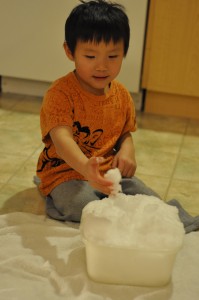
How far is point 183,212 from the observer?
3.70 feet

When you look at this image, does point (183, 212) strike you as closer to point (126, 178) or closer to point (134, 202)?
point (126, 178)

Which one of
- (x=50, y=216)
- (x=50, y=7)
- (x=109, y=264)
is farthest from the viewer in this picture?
(x=50, y=7)

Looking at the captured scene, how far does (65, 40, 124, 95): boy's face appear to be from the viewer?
1.04 meters

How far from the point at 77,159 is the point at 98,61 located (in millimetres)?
231

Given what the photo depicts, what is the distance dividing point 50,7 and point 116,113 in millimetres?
760

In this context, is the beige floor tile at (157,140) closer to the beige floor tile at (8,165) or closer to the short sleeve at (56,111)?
the beige floor tile at (8,165)

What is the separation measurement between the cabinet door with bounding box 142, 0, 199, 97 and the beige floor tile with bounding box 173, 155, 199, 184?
0.38 metres

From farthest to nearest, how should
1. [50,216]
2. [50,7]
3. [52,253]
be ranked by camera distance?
[50,7]
[50,216]
[52,253]

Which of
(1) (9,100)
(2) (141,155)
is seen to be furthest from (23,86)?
(2) (141,155)

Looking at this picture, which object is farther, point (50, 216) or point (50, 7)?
point (50, 7)

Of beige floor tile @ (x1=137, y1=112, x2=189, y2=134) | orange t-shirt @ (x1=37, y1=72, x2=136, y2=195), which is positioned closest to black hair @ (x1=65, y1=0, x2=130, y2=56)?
orange t-shirt @ (x1=37, y1=72, x2=136, y2=195)

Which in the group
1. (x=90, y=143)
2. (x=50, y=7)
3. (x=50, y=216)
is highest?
(x=50, y=7)

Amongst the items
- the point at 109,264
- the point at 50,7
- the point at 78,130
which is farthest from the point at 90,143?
the point at 50,7

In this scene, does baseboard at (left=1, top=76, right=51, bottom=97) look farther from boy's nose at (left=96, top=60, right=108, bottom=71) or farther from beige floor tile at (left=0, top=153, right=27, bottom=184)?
boy's nose at (left=96, top=60, right=108, bottom=71)
